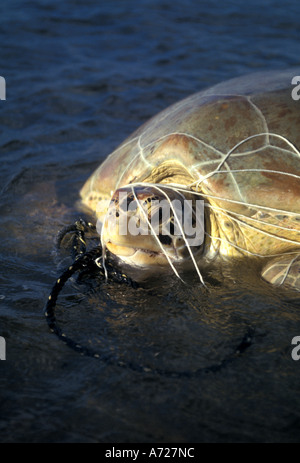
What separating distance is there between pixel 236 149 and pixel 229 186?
0.24m

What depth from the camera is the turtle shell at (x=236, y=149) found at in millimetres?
2613

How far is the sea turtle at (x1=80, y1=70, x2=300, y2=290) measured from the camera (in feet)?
8.46

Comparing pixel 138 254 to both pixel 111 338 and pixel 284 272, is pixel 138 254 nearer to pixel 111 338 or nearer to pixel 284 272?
pixel 111 338

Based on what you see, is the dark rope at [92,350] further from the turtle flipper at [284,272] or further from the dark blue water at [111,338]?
the turtle flipper at [284,272]

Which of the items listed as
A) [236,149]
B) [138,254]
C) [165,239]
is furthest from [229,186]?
[138,254]

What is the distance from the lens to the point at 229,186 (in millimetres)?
2664

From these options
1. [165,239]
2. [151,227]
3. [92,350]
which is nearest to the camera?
[92,350]

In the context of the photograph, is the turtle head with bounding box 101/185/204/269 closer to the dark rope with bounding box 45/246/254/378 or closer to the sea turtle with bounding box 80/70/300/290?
the sea turtle with bounding box 80/70/300/290

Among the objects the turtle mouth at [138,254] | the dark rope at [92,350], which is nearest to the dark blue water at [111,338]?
the dark rope at [92,350]

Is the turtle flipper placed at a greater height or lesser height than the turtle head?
lesser

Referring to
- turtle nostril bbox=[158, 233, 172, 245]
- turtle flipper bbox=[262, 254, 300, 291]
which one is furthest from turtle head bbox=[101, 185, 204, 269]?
turtle flipper bbox=[262, 254, 300, 291]
